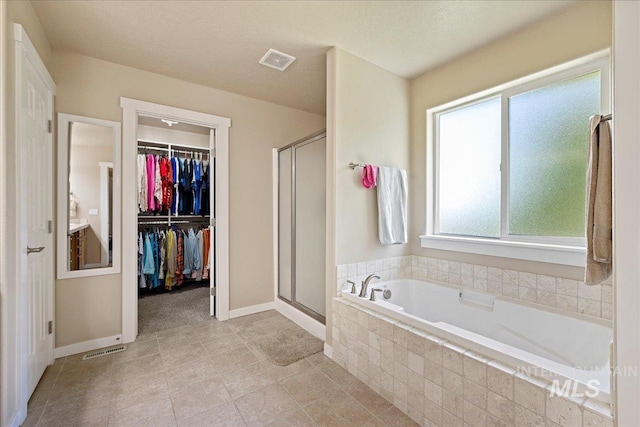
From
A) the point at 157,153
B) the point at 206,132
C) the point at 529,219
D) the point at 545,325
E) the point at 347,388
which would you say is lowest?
the point at 347,388

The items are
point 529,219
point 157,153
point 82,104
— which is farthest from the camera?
point 157,153

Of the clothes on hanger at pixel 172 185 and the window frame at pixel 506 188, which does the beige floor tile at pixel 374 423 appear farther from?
the clothes on hanger at pixel 172 185

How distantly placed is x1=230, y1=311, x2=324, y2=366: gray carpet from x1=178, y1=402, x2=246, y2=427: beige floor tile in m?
0.56

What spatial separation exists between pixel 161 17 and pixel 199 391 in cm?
255

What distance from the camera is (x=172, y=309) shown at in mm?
3311

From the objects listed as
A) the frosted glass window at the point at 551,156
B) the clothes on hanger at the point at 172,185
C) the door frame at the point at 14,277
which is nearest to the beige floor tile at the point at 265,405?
the door frame at the point at 14,277

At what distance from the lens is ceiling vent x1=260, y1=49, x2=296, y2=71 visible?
2355mm

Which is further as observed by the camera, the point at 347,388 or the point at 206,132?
the point at 206,132

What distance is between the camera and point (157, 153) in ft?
13.6

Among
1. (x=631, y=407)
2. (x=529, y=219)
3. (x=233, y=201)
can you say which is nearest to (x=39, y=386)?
(x=233, y=201)

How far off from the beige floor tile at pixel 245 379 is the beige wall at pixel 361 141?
990 millimetres

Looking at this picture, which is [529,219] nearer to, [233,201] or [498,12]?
[498,12]

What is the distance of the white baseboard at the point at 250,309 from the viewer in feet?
10.1

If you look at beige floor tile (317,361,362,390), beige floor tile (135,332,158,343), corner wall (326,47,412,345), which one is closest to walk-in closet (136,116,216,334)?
beige floor tile (135,332,158,343)
